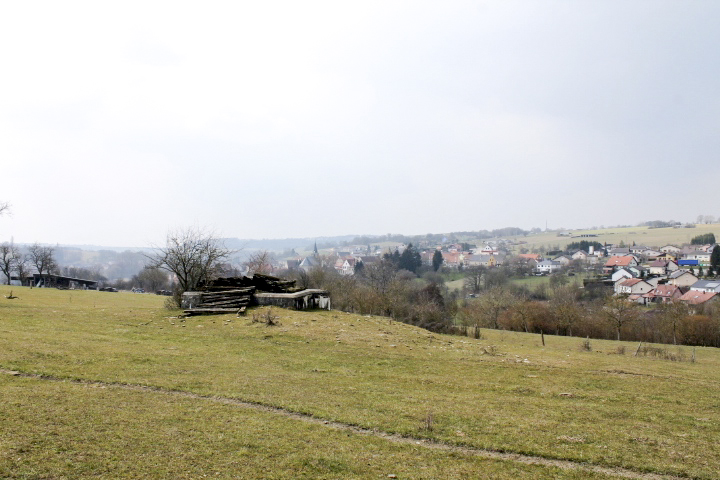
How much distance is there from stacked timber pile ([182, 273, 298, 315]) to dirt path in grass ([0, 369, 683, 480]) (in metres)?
13.3

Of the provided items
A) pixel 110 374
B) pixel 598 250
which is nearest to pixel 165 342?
pixel 110 374

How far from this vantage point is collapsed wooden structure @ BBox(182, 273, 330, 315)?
25.9 m

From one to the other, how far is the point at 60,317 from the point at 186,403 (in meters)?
15.7

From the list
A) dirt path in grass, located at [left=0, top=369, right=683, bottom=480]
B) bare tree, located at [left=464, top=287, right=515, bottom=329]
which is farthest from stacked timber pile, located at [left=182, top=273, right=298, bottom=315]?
bare tree, located at [left=464, top=287, right=515, bottom=329]

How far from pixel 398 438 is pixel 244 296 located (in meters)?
19.3

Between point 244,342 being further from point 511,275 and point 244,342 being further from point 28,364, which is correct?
point 511,275

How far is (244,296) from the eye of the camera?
2677cm

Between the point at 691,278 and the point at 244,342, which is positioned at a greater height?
the point at 244,342

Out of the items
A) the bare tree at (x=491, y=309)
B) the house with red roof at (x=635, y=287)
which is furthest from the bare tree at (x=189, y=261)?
the house with red roof at (x=635, y=287)

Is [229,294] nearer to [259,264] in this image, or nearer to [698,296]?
[259,264]

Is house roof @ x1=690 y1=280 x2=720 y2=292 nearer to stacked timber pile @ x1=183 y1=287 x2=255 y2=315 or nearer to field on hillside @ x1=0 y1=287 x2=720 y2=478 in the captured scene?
field on hillside @ x1=0 y1=287 x2=720 y2=478

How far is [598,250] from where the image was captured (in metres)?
172

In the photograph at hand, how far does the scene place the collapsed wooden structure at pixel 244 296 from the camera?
25.9 meters

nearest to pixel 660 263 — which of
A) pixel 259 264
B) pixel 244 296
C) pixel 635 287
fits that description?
pixel 635 287
